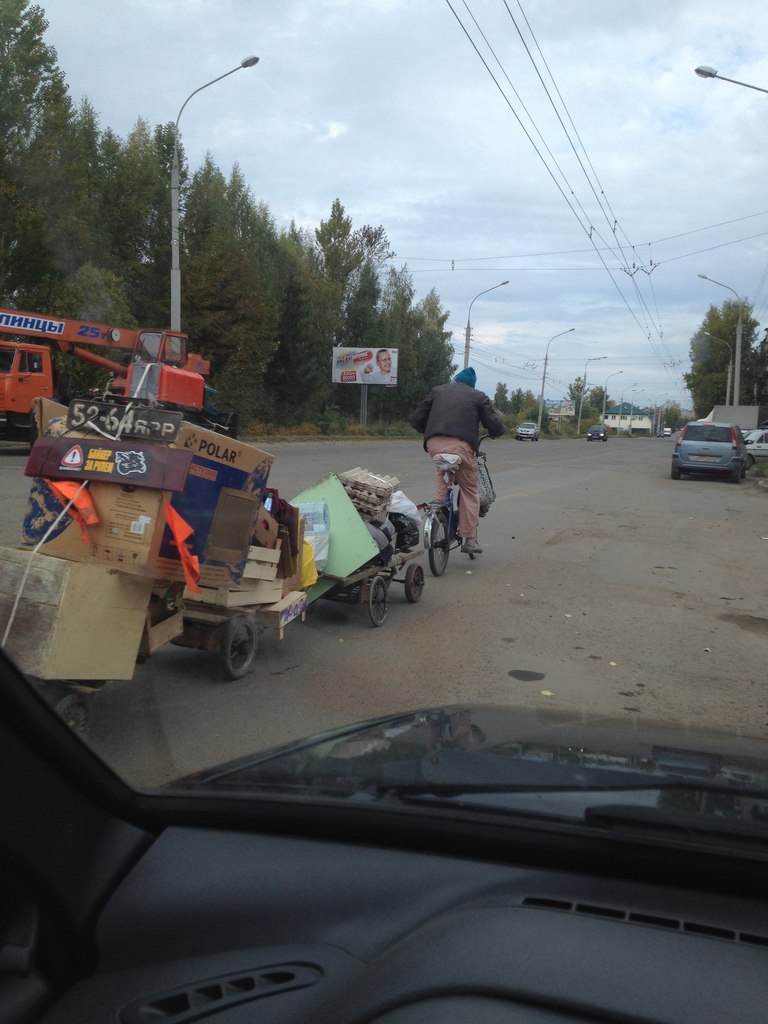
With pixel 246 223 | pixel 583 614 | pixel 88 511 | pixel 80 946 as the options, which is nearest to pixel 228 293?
pixel 246 223

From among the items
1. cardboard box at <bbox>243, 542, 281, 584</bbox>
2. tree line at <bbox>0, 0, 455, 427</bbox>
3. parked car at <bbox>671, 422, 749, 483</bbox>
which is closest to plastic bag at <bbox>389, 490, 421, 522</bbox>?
cardboard box at <bbox>243, 542, 281, 584</bbox>

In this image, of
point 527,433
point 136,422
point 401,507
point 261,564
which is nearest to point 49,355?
point 401,507

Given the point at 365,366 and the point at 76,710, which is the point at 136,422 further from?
the point at 365,366

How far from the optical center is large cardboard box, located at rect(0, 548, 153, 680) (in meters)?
3.81

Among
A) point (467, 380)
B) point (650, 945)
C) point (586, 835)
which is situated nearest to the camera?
point (650, 945)

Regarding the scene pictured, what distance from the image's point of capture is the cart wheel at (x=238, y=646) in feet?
17.2

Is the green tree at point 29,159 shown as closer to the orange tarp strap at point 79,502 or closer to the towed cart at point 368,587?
the towed cart at point 368,587

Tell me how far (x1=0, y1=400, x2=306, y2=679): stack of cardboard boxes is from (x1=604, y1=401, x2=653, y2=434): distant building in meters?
151

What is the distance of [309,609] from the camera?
7398mm

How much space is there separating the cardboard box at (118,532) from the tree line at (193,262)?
2331cm

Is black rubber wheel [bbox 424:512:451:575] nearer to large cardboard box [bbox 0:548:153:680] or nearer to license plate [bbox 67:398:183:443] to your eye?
license plate [bbox 67:398:183:443]

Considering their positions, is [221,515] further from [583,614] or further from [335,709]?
[583,614]

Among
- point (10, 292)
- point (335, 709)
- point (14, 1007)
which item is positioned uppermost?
point (10, 292)

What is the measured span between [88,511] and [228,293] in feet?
107
